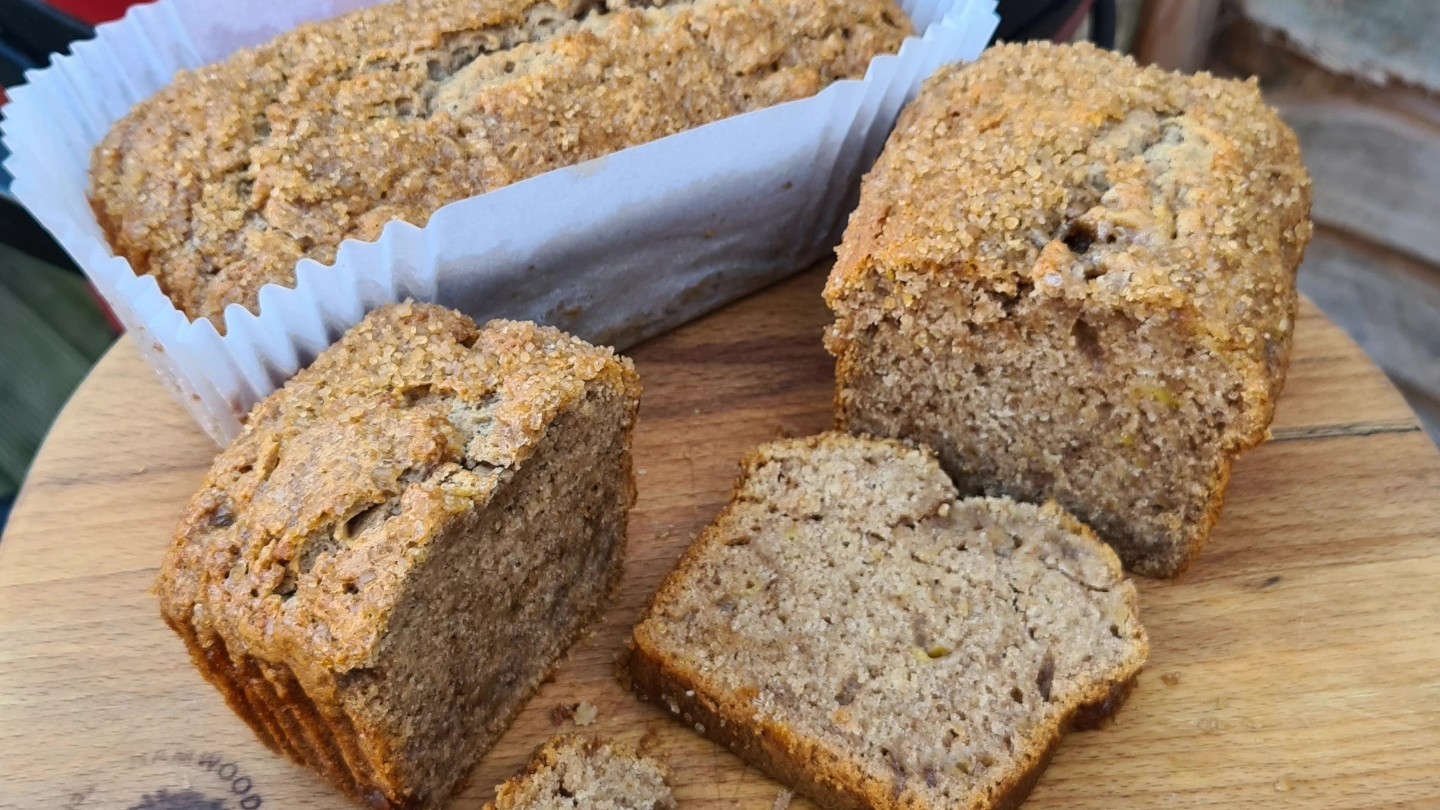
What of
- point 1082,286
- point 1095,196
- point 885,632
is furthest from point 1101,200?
point 885,632

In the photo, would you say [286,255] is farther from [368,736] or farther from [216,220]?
[368,736]

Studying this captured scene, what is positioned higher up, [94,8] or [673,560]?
[94,8]

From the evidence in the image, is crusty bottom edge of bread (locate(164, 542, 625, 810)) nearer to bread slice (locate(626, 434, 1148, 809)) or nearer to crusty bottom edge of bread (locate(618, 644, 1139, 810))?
crusty bottom edge of bread (locate(618, 644, 1139, 810))

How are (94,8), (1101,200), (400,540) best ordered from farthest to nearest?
(94,8)
(1101,200)
(400,540)

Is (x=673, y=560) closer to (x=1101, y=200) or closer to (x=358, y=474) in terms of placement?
(x=358, y=474)

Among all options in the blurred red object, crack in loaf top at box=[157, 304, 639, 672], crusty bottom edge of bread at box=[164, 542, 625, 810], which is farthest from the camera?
the blurred red object

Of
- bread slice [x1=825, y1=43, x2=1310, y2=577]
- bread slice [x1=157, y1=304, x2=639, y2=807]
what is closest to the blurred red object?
bread slice [x1=157, y1=304, x2=639, y2=807]

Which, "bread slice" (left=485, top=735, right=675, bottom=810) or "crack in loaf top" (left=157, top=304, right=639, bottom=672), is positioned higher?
"crack in loaf top" (left=157, top=304, right=639, bottom=672)
